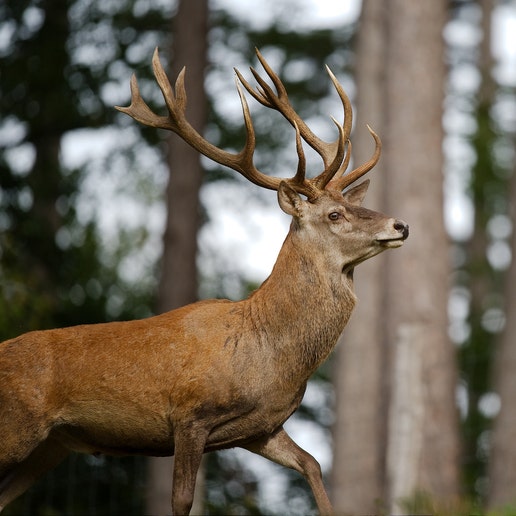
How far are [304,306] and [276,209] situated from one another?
1297cm

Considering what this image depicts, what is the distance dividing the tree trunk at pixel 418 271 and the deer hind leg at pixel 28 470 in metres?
3.82

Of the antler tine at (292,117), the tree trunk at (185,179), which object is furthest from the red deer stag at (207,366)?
the tree trunk at (185,179)

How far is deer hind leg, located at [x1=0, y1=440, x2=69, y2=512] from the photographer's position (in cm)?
676

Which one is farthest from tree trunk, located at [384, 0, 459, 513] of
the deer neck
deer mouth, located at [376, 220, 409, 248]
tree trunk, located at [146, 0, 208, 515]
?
deer mouth, located at [376, 220, 409, 248]

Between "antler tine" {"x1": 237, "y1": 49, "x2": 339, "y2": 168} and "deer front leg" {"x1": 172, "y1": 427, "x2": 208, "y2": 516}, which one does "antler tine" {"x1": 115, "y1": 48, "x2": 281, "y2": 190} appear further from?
"deer front leg" {"x1": 172, "y1": 427, "x2": 208, "y2": 516}

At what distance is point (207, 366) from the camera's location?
6145 millimetres

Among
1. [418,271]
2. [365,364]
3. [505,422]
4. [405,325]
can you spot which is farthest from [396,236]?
[505,422]

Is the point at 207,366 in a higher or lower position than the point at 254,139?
lower

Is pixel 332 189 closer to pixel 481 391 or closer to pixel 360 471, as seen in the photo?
pixel 360 471

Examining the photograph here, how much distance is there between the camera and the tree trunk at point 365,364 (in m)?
11.6

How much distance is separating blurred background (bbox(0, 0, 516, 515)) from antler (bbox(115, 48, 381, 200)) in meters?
1.82

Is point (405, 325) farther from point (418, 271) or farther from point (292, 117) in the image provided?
point (292, 117)

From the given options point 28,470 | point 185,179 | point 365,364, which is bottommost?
point 365,364

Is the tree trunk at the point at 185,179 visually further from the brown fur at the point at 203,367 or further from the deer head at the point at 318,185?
the brown fur at the point at 203,367
